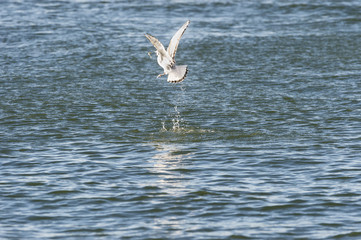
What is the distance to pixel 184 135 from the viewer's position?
57.2ft

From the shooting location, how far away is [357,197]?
12.9m

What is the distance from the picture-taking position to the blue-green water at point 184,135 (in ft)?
39.6

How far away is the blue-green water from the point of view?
39.6 ft

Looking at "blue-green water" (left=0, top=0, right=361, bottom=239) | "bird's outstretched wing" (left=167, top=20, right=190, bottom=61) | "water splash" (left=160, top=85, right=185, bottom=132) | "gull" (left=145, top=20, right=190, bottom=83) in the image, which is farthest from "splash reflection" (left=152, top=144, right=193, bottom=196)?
"bird's outstretched wing" (left=167, top=20, right=190, bottom=61)

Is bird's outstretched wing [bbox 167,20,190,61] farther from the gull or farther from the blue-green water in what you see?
the blue-green water

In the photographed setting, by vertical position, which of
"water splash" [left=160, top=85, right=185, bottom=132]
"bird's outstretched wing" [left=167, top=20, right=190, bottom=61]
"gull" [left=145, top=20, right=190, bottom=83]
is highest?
"bird's outstretched wing" [left=167, top=20, right=190, bottom=61]

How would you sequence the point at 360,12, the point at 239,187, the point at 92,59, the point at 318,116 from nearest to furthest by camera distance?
the point at 239,187
the point at 318,116
the point at 92,59
the point at 360,12

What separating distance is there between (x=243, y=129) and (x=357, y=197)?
17.2 feet

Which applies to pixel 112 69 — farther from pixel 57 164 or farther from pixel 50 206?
pixel 50 206

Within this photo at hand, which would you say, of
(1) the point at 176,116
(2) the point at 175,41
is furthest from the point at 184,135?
(2) the point at 175,41

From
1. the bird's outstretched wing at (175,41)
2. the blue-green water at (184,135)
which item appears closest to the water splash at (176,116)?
the blue-green water at (184,135)

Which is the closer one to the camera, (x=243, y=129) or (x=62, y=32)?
(x=243, y=129)

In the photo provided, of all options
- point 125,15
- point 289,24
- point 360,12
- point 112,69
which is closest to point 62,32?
point 125,15

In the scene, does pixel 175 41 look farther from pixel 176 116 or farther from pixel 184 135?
pixel 176 116
